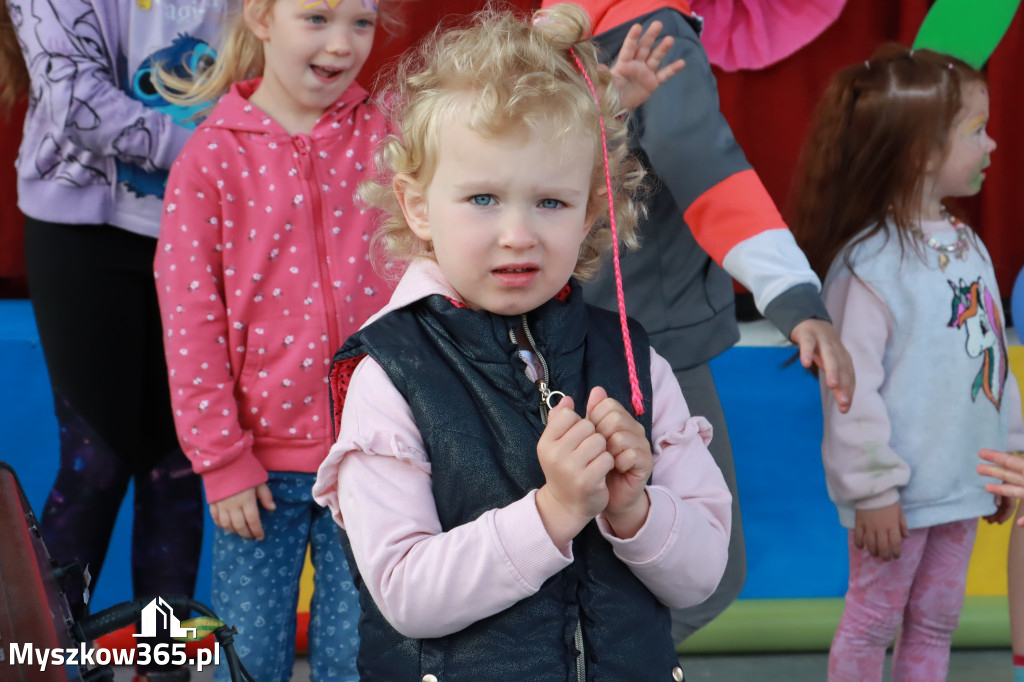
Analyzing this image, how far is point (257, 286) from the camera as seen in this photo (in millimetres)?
1400

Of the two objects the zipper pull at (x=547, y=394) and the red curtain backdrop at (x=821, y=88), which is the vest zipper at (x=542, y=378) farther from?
the red curtain backdrop at (x=821, y=88)

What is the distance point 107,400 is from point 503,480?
36.7 inches

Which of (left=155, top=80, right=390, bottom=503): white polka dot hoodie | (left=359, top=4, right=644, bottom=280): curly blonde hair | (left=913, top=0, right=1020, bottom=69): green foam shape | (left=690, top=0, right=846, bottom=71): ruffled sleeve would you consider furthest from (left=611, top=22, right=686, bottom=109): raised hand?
(left=690, top=0, right=846, bottom=71): ruffled sleeve

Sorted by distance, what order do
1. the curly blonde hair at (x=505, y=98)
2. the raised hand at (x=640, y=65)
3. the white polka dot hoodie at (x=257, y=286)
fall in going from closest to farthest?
1. the curly blonde hair at (x=505, y=98)
2. the raised hand at (x=640, y=65)
3. the white polka dot hoodie at (x=257, y=286)

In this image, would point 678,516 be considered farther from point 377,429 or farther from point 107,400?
point 107,400

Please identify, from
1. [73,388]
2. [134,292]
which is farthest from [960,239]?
[73,388]

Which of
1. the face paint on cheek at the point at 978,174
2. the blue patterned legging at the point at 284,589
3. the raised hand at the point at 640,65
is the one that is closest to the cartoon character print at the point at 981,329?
A: the face paint on cheek at the point at 978,174

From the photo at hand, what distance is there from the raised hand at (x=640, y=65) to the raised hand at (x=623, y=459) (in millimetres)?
542

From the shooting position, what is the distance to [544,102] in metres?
0.95

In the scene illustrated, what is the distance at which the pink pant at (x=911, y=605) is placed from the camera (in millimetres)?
1670

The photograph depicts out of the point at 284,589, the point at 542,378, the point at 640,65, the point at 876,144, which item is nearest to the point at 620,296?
the point at 542,378

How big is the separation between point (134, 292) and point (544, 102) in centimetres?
95

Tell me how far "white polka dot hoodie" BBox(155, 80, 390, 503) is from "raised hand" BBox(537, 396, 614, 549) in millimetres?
628

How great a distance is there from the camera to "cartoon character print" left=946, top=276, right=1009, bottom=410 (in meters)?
1.66
